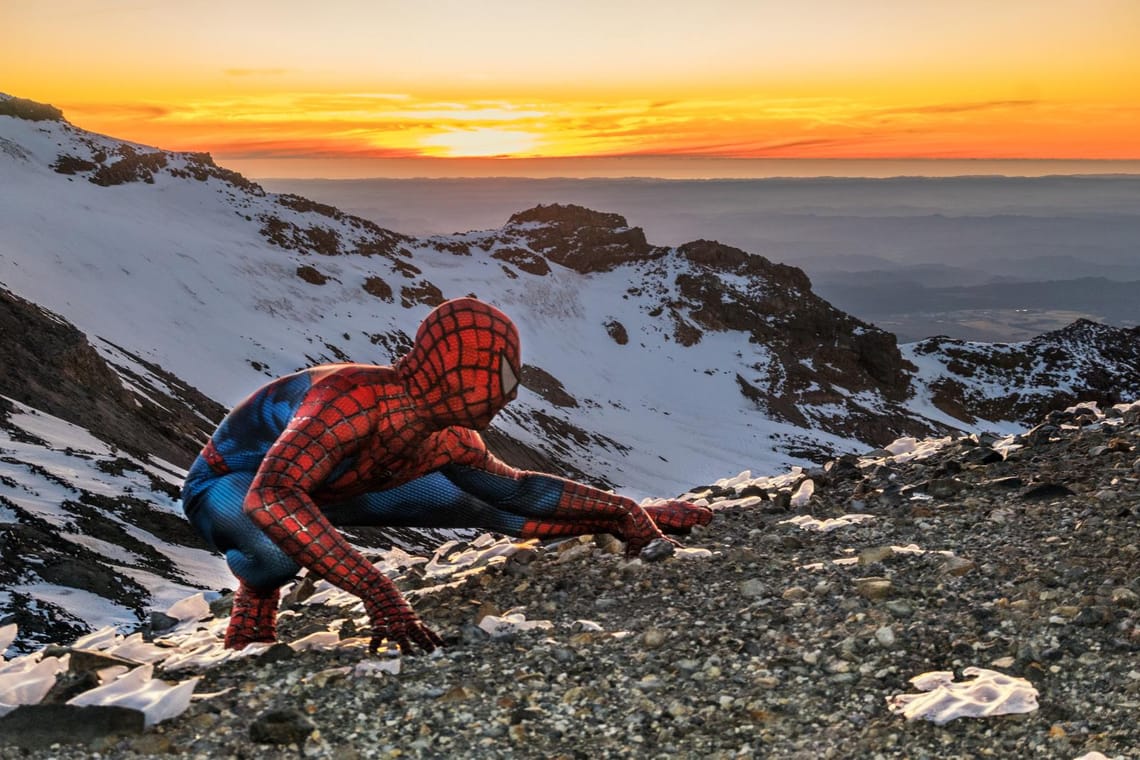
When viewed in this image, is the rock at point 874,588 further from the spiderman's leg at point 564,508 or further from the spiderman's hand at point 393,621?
the spiderman's hand at point 393,621

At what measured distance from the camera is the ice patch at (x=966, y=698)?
5105 mm

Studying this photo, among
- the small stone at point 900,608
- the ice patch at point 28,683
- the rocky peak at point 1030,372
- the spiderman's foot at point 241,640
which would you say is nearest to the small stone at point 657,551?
the small stone at point 900,608

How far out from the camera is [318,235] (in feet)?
369

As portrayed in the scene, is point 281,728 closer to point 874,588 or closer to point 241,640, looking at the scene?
point 241,640

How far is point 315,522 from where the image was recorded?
6672 mm

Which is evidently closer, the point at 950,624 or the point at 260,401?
the point at 950,624

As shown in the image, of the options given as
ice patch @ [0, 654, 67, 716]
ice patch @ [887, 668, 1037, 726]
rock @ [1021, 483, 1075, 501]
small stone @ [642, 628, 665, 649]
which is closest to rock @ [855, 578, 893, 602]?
ice patch @ [887, 668, 1037, 726]

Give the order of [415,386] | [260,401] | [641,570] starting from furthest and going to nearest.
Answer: [641,570] → [260,401] → [415,386]

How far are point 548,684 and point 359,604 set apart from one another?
3145 mm

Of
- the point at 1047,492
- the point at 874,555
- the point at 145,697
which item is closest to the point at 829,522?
the point at 874,555

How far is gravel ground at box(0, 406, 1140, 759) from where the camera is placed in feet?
17.0

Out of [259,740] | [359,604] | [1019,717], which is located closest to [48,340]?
[359,604]

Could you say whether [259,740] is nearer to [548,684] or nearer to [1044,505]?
[548,684]

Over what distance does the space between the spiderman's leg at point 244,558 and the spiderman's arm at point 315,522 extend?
0.49 m
